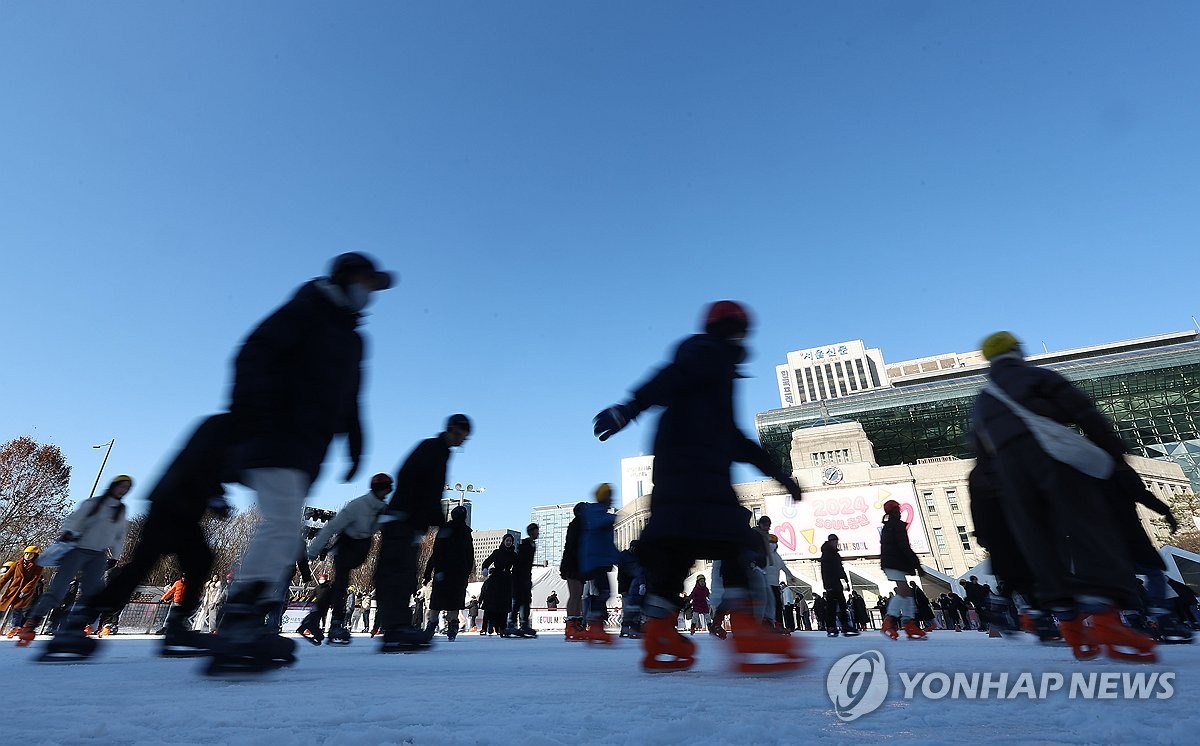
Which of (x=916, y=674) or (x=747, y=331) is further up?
(x=747, y=331)

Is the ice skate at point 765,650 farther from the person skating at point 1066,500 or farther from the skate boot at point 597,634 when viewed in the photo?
the skate boot at point 597,634

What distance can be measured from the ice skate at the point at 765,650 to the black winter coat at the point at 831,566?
6905 millimetres

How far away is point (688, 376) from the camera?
2615mm

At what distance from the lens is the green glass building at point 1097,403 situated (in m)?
53.1

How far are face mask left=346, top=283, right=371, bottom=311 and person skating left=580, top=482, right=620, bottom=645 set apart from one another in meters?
4.36

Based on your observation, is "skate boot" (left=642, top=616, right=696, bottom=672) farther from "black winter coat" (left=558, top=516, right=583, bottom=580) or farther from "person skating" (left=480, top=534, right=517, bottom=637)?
"person skating" (left=480, top=534, right=517, bottom=637)

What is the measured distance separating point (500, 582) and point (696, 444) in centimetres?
696

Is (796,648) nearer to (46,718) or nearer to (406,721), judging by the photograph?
(406,721)

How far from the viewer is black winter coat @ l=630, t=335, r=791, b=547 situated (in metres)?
2.48

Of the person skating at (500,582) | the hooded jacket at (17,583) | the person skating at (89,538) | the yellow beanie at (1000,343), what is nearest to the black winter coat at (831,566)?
the person skating at (500,582)

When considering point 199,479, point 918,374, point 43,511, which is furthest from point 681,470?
point 918,374

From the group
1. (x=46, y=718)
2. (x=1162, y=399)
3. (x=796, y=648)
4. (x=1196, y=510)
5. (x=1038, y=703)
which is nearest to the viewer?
(x=46, y=718)

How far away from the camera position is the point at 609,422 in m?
2.49

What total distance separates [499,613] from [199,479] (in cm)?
656
